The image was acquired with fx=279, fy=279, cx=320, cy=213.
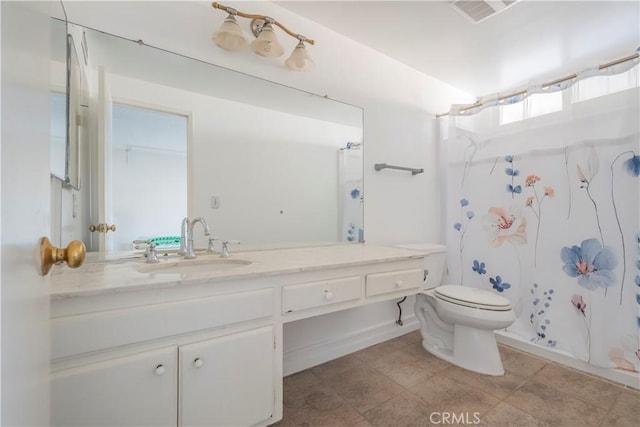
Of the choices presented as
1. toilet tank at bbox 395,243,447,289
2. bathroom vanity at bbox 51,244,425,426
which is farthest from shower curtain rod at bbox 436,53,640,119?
bathroom vanity at bbox 51,244,425,426

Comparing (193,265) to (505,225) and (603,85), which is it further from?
(603,85)

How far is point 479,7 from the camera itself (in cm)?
164

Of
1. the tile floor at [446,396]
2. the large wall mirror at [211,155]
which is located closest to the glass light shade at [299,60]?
the large wall mirror at [211,155]

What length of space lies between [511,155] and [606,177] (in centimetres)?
54

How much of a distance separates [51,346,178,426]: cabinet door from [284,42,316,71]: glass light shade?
1.57 m

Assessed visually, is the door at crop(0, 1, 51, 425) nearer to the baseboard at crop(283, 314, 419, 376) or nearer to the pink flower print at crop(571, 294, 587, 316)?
the baseboard at crop(283, 314, 419, 376)

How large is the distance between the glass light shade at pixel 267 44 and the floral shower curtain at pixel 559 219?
162 centimetres

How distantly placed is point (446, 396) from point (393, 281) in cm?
69

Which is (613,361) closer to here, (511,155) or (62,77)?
(511,155)

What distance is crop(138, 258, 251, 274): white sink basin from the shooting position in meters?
1.22

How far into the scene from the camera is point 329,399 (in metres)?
1.49

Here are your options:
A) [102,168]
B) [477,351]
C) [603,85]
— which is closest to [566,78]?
[603,85]

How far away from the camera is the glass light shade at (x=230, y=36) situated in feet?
4.58

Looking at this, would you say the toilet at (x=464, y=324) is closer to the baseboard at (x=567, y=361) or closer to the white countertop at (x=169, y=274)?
the baseboard at (x=567, y=361)
